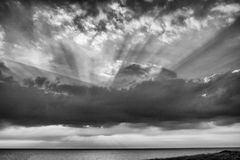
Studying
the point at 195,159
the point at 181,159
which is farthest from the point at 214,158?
the point at 181,159

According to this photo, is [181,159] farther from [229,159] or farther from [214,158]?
[229,159]

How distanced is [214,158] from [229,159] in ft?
13.3

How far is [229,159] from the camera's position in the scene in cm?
3891

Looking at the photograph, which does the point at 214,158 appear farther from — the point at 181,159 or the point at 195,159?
the point at 181,159

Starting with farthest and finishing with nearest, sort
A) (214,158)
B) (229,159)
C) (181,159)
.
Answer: (181,159)
(214,158)
(229,159)

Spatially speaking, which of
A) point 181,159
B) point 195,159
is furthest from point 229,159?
point 181,159

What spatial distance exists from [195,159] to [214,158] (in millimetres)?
3909

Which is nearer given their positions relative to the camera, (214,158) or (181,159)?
(214,158)

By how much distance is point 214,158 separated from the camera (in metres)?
42.6

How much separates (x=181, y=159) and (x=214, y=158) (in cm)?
794

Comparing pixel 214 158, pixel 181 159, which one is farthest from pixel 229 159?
pixel 181 159

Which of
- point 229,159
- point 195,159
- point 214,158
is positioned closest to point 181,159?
point 195,159

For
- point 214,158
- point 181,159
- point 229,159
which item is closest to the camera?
point 229,159

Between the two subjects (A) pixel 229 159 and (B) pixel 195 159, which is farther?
(B) pixel 195 159
